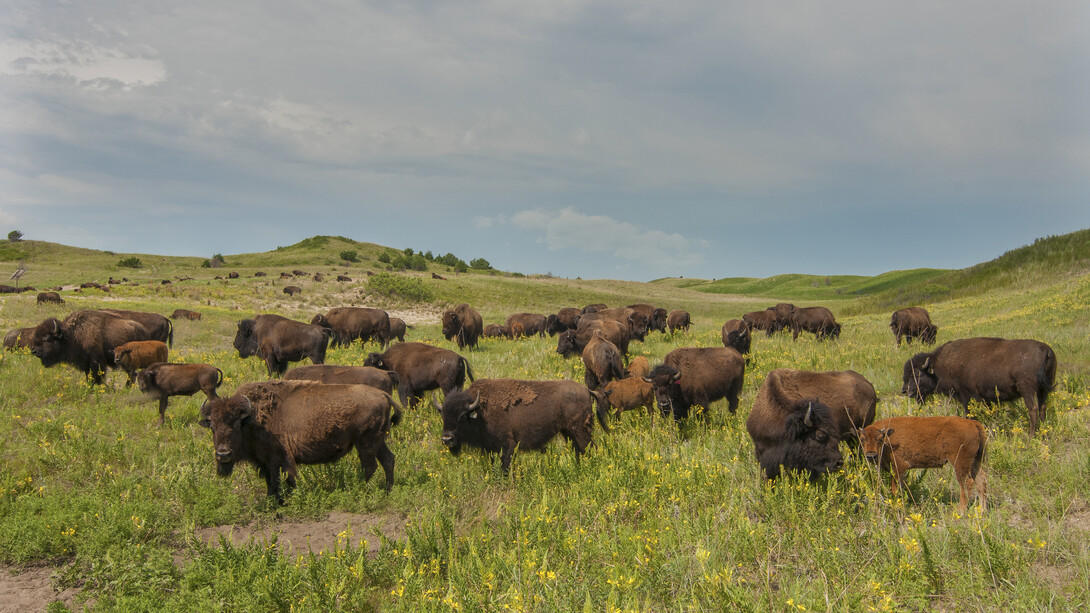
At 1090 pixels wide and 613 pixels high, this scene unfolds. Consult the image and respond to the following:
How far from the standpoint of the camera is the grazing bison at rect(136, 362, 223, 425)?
1012 centimetres

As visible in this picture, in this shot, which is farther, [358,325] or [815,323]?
[815,323]

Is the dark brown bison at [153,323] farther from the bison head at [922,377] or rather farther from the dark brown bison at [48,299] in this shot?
the bison head at [922,377]

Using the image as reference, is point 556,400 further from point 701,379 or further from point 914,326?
point 914,326

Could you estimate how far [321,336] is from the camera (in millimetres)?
14555

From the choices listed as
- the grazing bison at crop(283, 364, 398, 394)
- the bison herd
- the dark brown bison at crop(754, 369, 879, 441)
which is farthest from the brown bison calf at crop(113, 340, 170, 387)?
the dark brown bison at crop(754, 369, 879, 441)

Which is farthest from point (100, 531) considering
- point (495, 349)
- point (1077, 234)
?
point (1077, 234)

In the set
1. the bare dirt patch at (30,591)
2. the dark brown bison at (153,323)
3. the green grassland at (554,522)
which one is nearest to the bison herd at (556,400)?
the green grassland at (554,522)

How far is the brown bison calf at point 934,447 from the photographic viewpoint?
5.57m

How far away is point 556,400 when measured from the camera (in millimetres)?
7840

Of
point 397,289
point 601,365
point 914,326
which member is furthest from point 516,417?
point 397,289

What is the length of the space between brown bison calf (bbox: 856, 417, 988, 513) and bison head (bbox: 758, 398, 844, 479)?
1.42 feet

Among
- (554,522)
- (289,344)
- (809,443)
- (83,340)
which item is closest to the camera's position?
(554,522)

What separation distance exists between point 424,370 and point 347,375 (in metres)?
1.72

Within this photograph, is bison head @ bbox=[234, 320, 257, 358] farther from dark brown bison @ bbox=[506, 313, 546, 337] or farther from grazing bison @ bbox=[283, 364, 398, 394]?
dark brown bison @ bbox=[506, 313, 546, 337]
